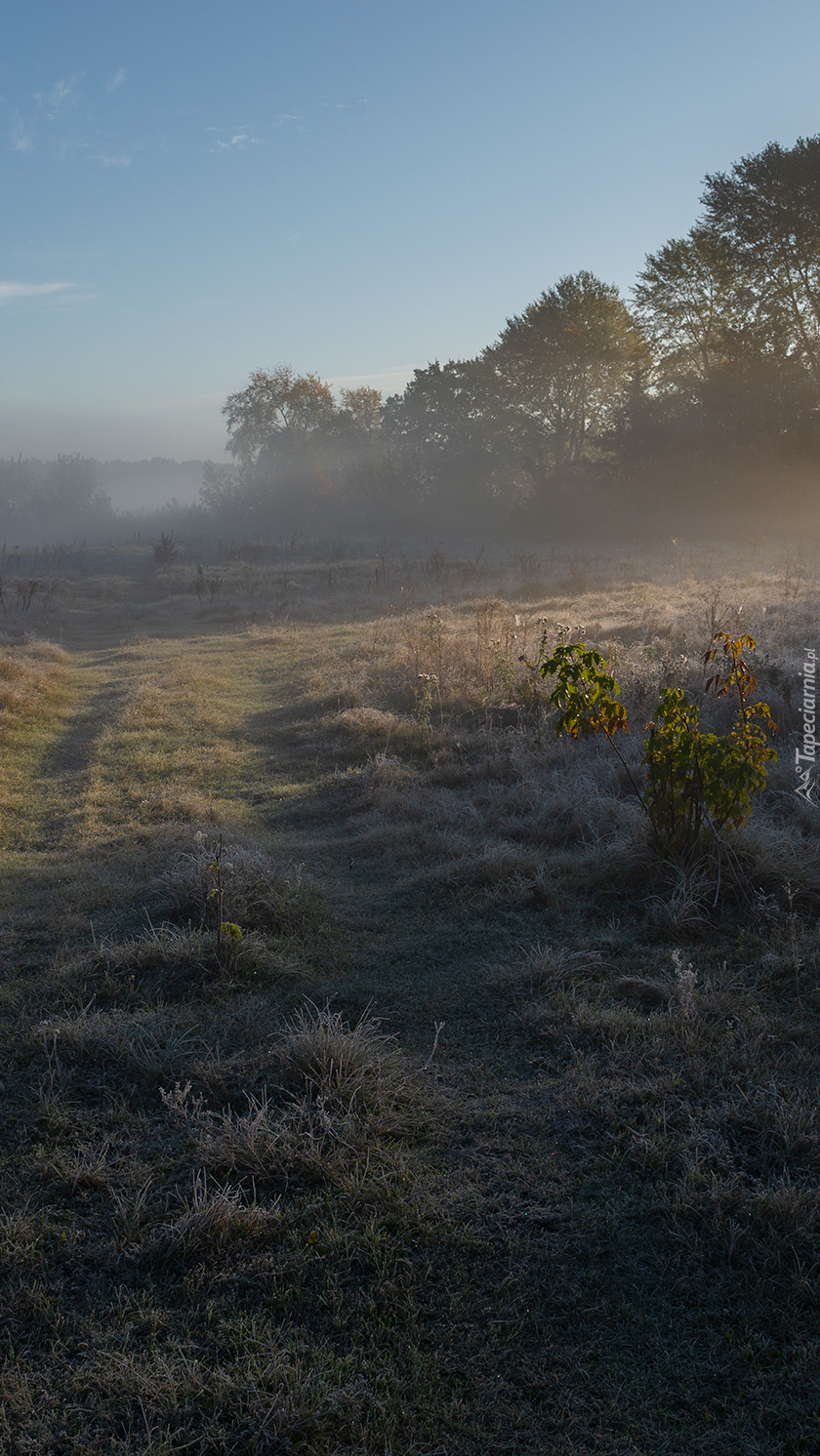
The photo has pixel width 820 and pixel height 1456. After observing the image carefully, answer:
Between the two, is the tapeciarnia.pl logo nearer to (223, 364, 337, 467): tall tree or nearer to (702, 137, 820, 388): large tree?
(702, 137, 820, 388): large tree

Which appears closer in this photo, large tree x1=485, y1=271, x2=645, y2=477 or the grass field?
the grass field

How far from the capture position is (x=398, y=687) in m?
10.4

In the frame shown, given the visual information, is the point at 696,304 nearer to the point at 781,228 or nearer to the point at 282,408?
the point at 781,228

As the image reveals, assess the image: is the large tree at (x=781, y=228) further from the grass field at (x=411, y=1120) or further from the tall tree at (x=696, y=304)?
the grass field at (x=411, y=1120)

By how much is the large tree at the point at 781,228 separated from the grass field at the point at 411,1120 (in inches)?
1106

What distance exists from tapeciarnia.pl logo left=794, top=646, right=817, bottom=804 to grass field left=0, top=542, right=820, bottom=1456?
0.11 m

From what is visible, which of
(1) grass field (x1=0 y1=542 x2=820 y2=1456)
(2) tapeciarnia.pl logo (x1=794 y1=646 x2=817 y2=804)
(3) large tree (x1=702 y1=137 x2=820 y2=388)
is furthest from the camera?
(3) large tree (x1=702 y1=137 x2=820 y2=388)

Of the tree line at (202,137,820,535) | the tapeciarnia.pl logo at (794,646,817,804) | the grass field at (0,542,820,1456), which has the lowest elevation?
the grass field at (0,542,820,1456)

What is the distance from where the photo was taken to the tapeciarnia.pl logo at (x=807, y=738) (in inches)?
227

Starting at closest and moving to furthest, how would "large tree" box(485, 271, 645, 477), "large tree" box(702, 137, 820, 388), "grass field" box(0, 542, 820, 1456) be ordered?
"grass field" box(0, 542, 820, 1456), "large tree" box(702, 137, 820, 388), "large tree" box(485, 271, 645, 477)

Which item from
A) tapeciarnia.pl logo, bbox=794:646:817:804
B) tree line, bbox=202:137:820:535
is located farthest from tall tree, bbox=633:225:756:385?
tapeciarnia.pl logo, bbox=794:646:817:804

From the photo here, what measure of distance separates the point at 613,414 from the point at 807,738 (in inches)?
1341

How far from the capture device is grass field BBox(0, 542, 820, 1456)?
1.99 m

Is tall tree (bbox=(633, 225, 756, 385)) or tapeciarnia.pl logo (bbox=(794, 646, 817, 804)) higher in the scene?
tall tree (bbox=(633, 225, 756, 385))
